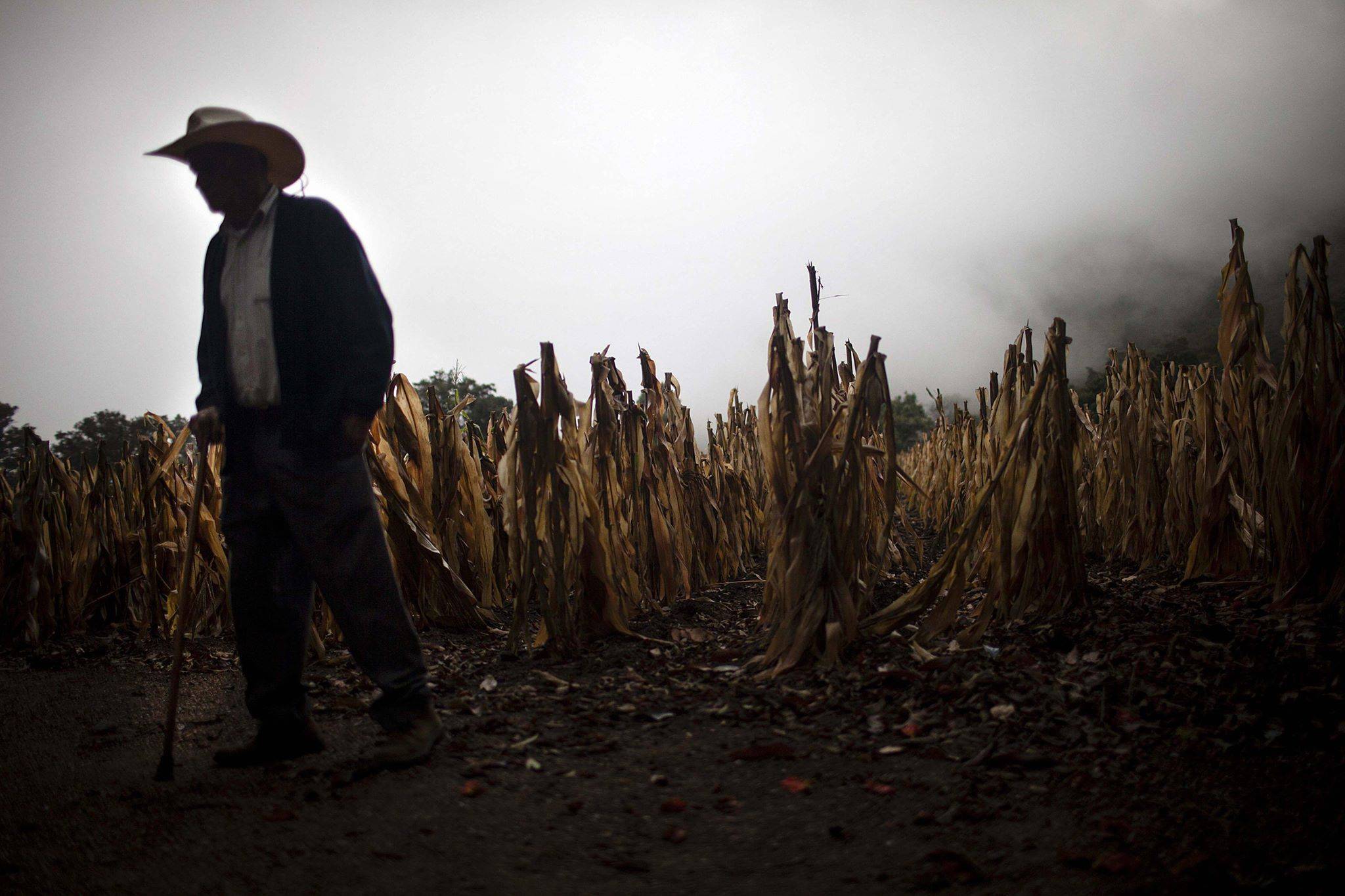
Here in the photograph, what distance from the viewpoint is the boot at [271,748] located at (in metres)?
2.31

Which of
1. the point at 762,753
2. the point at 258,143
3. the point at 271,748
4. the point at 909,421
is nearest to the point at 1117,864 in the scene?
the point at 762,753

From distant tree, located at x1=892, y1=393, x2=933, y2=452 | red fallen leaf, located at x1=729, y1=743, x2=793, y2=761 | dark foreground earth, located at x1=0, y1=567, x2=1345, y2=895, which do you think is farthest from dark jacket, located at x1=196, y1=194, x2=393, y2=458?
distant tree, located at x1=892, y1=393, x2=933, y2=452

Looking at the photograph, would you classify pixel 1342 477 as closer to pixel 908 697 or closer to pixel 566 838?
pixel 908 697

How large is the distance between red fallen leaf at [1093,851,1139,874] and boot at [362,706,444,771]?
5.58ft

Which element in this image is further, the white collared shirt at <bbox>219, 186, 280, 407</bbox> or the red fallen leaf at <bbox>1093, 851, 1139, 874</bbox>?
the white collared shirt at <bbox>219, 186, 280, 407</bbox>

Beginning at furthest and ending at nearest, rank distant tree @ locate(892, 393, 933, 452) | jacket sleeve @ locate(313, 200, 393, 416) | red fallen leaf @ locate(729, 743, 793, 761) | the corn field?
distant tree @ locate(892, 393, 933, 452)
the corn field
jacket sleeve @ locate(313, 200, 393, 416)
red fallen leaf @ locate(729, 743, 793, 761)

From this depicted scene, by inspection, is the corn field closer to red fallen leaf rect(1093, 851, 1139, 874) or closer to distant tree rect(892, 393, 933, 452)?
red fallen leaf rect(1093, 851, 1139, 874)

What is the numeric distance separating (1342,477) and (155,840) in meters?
3.83

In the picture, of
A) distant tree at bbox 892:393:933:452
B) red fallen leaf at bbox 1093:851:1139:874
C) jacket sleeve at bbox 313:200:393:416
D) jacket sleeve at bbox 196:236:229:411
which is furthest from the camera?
distant tree at bbox 892:393:933:452

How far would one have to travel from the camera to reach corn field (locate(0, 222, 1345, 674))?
304cm

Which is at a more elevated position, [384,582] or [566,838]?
[384,582]

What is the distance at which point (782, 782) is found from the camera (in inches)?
78.0

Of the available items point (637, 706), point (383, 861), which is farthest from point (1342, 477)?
point (383, 861)

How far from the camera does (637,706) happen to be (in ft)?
8.73
